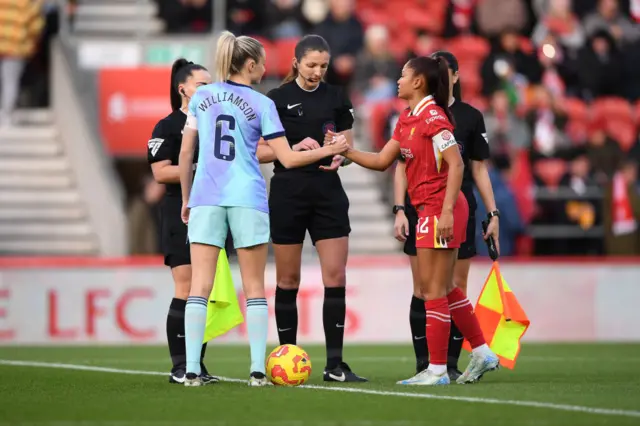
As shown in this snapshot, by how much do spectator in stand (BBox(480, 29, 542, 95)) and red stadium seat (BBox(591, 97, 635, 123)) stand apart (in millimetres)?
926

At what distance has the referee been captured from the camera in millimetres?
8930

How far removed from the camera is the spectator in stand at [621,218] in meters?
16.9

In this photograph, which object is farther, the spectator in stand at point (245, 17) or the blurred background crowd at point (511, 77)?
the spectator in stand at point (245, 17)

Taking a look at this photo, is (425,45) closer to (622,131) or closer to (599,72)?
(599,72)

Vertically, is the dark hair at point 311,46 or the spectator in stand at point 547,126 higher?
the dark hair at point 311,46

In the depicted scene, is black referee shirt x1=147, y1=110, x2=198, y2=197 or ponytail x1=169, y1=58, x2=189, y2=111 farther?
ponytail x1=169, y1=58, x2=189, y2=111

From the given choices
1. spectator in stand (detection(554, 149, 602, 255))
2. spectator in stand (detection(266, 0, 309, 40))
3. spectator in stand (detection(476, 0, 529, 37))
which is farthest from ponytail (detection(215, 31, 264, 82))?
spectator in stand (detection(476, 0, 529, 37))

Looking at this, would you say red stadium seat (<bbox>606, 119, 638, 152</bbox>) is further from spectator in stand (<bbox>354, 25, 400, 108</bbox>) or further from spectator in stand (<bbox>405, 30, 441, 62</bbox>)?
spectator in stand (<bbox>354, 25, 400, 108</bbox>)

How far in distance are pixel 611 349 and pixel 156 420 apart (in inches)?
296

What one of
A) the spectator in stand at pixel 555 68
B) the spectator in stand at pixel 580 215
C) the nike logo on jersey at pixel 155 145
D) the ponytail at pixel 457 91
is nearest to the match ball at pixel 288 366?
the nike logo on jersey at pixel 155 145

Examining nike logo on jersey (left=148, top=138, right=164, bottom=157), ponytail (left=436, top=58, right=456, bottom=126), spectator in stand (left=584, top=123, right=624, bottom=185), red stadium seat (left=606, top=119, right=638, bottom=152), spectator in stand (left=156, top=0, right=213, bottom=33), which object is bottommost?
spectator in stand (left=584, top=123, right=624, bottom=185)

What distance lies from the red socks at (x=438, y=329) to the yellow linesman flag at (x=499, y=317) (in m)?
0.92

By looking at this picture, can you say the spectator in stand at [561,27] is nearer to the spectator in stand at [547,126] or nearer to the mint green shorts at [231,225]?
the spectator in stand at [547,126]

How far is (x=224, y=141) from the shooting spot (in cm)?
822
